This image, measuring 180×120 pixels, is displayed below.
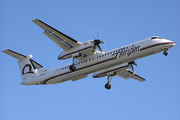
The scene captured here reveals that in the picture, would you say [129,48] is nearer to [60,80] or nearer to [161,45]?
[161,45]

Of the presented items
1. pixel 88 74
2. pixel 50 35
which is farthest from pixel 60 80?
pixel 50 35

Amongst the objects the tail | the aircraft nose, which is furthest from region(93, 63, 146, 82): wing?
the tail

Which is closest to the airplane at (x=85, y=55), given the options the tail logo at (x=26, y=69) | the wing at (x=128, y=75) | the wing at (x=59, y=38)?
the wing at (x=59, y=38)

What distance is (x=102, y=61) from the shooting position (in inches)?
968

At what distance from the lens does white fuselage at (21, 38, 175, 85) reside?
2350 centimetres

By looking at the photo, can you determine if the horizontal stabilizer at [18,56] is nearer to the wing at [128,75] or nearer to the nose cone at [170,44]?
the wing at [128,75]

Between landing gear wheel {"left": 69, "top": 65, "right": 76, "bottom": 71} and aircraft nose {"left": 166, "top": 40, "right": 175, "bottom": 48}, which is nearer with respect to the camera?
aircraft nose {"left": 166, "top": 40, "right": 175, "bottom": 48}

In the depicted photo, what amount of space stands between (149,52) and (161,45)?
3.83 feet

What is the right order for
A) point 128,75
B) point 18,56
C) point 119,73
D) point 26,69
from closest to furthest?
point 18,56
point 26,69
point 119,73
point 128,75

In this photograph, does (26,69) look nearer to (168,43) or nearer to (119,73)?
(119,73)

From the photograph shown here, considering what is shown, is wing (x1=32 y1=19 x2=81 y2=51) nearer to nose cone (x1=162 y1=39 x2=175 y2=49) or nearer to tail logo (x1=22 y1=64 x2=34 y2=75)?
tail logo (x1=22 y1=64 x2=34 y2=75)

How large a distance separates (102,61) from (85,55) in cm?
188

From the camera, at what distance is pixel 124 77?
1233 inches

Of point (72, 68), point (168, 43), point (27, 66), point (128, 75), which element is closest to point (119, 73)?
point (128, 75)
